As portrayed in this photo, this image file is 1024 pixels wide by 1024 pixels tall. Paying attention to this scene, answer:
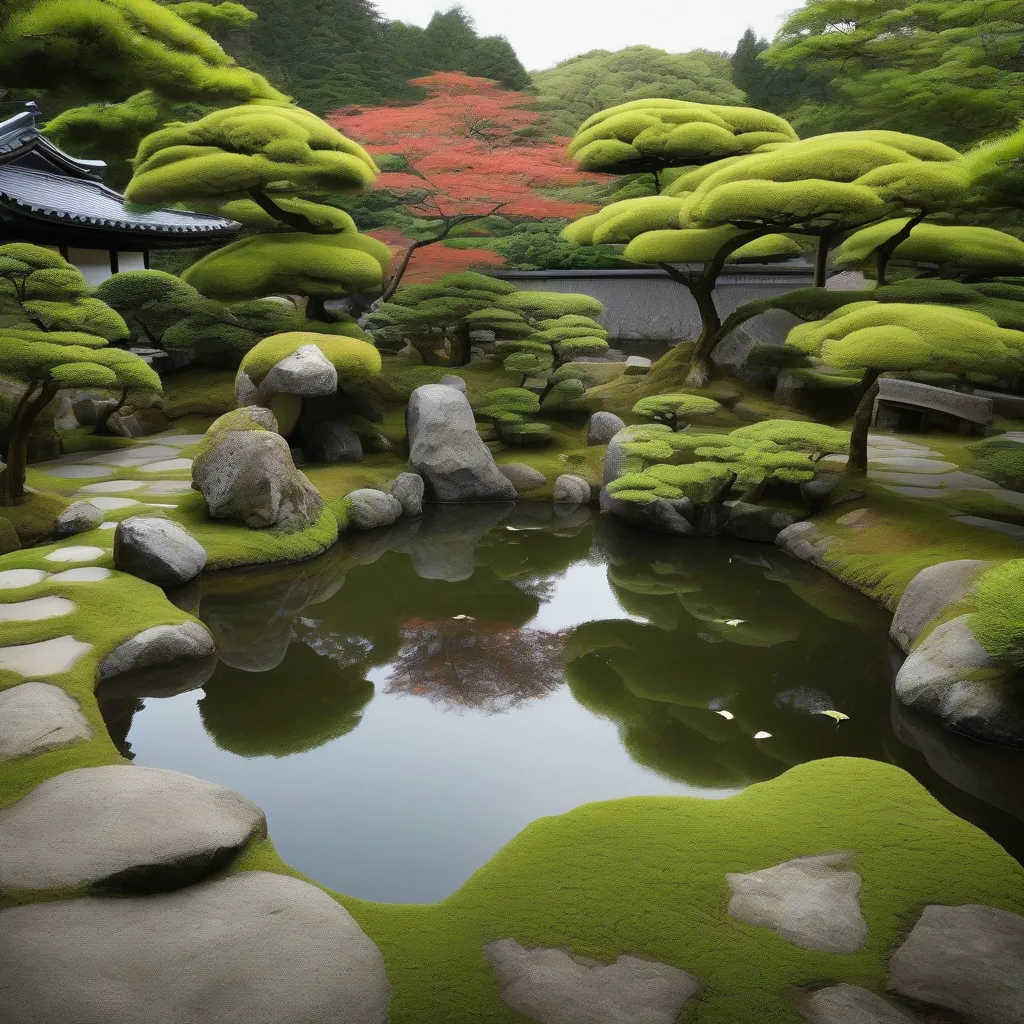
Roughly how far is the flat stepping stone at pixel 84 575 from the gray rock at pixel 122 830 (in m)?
2.78

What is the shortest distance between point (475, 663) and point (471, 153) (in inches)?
396

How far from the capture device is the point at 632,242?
38.8ft

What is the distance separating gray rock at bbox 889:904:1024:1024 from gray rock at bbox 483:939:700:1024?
2.23 ft

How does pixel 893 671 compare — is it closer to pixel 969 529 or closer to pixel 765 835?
pixel 969 529

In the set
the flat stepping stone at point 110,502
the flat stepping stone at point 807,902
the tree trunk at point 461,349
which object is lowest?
the flat stepping stone at point 110,502

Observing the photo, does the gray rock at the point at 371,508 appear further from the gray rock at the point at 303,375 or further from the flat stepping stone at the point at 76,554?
the flat stepping stone at the point at 76,554

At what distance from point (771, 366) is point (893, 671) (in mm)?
7135

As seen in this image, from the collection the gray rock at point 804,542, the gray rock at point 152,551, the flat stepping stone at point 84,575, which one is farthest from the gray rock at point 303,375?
the gray rock at point 804,542

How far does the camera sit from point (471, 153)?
535 inches

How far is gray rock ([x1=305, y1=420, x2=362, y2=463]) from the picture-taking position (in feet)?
34.4

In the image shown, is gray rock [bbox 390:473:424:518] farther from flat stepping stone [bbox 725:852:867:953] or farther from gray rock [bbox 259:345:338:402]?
flat stepping stone [bbox 725:852:867:953]

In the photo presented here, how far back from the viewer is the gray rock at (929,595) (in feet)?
18.7

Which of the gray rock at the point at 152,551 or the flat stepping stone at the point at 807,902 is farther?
the gray rock at the point at 152,551

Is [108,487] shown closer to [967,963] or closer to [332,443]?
[332,443]
